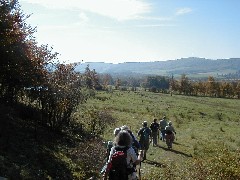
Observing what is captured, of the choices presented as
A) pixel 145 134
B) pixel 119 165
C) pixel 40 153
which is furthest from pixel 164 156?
pixel 119 165

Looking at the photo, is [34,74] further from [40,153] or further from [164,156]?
→ [164,156]

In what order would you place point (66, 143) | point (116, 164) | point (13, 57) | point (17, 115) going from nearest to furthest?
point (116, 164), point (13, 57), point (66, 143), point (17, 115)

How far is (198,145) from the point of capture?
2673 cm

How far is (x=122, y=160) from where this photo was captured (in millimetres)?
7434

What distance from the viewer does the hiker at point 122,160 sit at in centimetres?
745

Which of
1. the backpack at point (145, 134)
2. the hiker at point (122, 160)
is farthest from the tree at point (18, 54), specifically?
the hiker at point (122, 160)

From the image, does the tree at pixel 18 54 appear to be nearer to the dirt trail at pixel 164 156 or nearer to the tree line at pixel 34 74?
the tree line at pixel 34 74

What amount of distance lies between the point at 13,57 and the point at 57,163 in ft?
20.6

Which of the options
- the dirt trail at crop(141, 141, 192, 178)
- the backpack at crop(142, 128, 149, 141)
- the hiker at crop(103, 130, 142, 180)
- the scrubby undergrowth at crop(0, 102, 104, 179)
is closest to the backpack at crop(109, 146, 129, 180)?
the hiker at crop(103, 130, 142, 180)

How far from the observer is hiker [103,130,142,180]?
24.4 ft

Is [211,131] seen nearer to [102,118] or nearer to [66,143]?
[102,118]

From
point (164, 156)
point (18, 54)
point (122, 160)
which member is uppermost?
point (18, 54)

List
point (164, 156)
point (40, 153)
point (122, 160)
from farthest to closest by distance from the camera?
1. point (164, 156)
2. point (40, 153)
3. point (122, 160)

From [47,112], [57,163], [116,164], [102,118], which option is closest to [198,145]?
[102,118]
